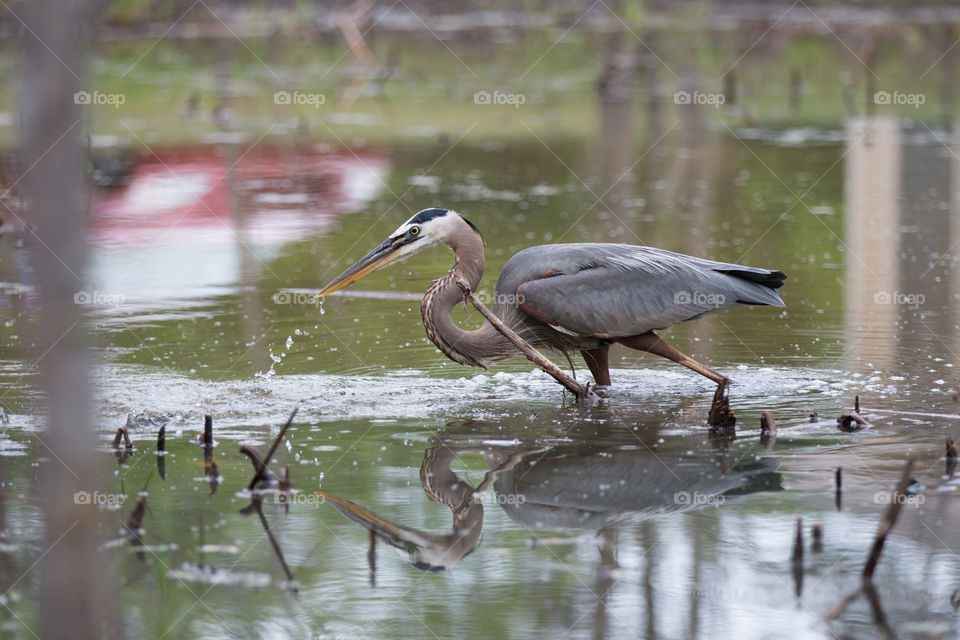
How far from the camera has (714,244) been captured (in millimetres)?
10898

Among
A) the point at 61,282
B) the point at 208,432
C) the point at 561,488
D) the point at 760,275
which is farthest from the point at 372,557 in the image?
the point at 760,275

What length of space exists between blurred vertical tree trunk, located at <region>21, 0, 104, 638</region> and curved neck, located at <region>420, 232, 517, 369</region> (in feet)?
13.7

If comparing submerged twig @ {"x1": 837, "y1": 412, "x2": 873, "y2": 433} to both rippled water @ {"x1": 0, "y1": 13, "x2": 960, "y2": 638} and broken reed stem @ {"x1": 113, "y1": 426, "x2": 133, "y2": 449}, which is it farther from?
broken reed stem @ {"x1": 113, "y1": 426, "x2": 133, "y2": 449}

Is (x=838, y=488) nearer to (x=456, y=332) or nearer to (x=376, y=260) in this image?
(x=456, y=332)

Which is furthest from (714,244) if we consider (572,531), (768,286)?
(572,531)

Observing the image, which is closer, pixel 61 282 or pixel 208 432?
pixel 61 282

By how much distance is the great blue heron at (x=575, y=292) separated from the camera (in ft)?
22.8

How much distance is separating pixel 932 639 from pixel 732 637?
60cm

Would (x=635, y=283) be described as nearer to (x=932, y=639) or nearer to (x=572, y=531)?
(x=572, y=531)

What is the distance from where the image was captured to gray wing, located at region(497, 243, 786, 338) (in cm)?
693

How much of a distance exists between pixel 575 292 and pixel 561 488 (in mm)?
1675

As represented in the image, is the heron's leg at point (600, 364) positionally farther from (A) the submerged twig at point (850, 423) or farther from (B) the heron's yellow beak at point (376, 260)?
Result: (A) the submerged twig at point (850, 423)

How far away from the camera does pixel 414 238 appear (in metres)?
7.12

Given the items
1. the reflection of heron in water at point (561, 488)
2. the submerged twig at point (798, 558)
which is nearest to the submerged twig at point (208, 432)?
the reflection of heron in water at point (561, 488)
